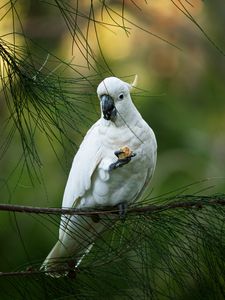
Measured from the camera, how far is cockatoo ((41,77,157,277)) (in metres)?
1.48

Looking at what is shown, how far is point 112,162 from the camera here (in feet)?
4.88

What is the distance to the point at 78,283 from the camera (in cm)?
117

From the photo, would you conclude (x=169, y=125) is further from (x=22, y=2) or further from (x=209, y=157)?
(x=22, y=2)

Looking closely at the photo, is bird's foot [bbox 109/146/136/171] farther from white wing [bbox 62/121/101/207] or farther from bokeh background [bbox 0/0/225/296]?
bokeh background [bbox 0/0/225/296]

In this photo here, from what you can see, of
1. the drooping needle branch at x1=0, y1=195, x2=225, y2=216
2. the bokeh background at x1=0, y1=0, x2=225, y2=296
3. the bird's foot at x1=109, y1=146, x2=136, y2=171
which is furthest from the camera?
the bokeh background at x1=0, y1=0, x2=225, y2=296

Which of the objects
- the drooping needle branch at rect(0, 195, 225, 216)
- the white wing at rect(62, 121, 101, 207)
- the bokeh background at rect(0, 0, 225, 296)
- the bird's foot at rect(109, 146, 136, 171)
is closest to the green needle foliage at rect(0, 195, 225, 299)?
the drooping needle branch at rect(0, 195, 225, 216)

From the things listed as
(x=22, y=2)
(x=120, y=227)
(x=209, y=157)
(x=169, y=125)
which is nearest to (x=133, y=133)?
(x=120, y=227)

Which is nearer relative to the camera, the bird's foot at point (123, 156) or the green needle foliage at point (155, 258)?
the green needle foliage at point (155, 258)

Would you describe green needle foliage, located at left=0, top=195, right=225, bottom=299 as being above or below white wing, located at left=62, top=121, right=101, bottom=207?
below

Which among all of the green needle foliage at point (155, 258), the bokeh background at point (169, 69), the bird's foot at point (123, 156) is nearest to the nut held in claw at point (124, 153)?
the bird's foot at point (123, 156)

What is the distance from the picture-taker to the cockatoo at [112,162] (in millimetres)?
1476

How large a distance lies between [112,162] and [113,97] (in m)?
0.13

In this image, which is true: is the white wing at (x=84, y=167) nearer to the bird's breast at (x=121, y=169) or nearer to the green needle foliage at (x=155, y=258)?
the bird's breast at (x=121, y=169)

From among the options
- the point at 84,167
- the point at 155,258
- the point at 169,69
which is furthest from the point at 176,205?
the point at 169,69
